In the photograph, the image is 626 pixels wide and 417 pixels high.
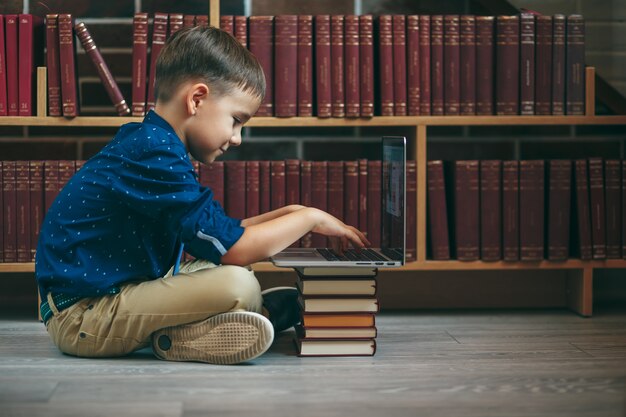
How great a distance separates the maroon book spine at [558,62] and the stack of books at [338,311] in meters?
0.83

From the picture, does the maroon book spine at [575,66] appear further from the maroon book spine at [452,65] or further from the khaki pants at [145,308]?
the khaki pants at [145,308]

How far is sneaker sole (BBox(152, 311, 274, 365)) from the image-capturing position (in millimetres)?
1736

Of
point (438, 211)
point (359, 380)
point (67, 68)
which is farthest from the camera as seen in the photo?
point (438, 211)

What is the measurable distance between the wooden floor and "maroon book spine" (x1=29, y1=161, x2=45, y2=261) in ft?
0.90

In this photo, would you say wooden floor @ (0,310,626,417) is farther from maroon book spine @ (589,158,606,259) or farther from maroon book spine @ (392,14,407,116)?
maroon book spine @ (392,14,407,116)

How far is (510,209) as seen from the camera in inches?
93.1

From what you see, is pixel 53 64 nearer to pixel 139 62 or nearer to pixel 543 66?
pixel 139 62

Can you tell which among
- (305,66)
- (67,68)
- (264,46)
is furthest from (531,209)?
(67,68)

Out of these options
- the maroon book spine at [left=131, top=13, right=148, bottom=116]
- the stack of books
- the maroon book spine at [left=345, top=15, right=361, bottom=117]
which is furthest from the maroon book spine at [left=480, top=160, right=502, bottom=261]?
the maroon book spine at [left=131, top=13, right=148, bottom=116]

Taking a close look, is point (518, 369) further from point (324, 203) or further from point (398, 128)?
point (398, 128)

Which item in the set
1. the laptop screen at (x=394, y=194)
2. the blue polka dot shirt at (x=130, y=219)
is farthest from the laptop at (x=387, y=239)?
the blue polka dot shirt at (x=130, y=219)

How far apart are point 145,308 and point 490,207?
1003 mm

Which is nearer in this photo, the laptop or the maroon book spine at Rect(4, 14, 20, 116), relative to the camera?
the laptop

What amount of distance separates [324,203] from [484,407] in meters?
0.99
